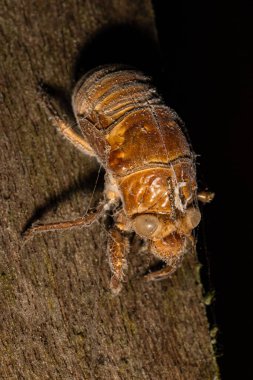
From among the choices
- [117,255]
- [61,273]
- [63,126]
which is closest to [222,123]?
[63,126]

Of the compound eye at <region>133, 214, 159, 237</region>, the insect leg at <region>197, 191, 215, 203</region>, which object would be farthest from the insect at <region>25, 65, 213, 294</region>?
the insect leg at <region>197, 191, 215, 203</region>

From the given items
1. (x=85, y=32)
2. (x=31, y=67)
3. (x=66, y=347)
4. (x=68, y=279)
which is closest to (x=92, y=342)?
(x=66, y=347)

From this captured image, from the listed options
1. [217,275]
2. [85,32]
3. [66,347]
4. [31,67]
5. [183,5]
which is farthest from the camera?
[183,5]

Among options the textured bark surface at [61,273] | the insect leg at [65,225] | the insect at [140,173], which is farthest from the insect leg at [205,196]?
the insect leg at [65,225]

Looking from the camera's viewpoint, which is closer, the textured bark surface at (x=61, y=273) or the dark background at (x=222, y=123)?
the textured bark surface at (x=61, y=273)

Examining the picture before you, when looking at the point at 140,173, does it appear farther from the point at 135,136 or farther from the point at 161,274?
the point at 161,274

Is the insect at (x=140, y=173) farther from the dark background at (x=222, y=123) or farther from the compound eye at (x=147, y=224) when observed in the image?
the dark background at (x=222, y=123)

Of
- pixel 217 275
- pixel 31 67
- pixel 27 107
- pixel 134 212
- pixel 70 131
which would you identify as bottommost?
pixel 217 275

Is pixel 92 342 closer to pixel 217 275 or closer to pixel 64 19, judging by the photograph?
pixel 217 275
